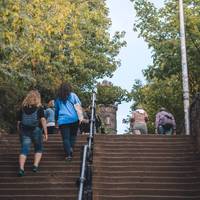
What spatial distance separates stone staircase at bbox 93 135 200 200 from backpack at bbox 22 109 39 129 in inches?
57.6

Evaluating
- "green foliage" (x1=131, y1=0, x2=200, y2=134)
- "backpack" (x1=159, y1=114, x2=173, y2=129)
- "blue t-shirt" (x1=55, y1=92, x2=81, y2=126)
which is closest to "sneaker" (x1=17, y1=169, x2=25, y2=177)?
"blue t-shirt" (x1=55, y1=92, x2=81, y2=126)

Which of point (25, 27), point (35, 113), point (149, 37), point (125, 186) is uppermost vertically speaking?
point (149, 37)

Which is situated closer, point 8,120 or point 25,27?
point 25,27

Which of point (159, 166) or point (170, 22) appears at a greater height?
point (170, 22)

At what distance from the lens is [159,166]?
Answer: 12.0m

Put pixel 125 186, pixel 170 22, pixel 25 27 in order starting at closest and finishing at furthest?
pixel 125 186
pixel 25 27
pixel 170 22

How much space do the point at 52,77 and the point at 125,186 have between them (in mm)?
12046

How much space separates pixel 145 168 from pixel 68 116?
1.89 m

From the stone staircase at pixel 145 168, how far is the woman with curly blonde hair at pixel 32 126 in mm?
1201

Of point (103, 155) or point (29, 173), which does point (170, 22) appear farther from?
point (29, 173)

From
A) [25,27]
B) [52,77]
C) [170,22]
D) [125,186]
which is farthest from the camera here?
[170,22]


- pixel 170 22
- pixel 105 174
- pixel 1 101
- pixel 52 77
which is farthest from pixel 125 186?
pixel 170 22

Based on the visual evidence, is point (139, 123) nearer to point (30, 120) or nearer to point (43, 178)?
point (30, 120)

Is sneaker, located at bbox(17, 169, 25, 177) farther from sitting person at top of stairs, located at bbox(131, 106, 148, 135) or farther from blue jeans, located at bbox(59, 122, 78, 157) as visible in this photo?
sitting person at top of stairs, located at bbox(131, 106, 148, 135)
